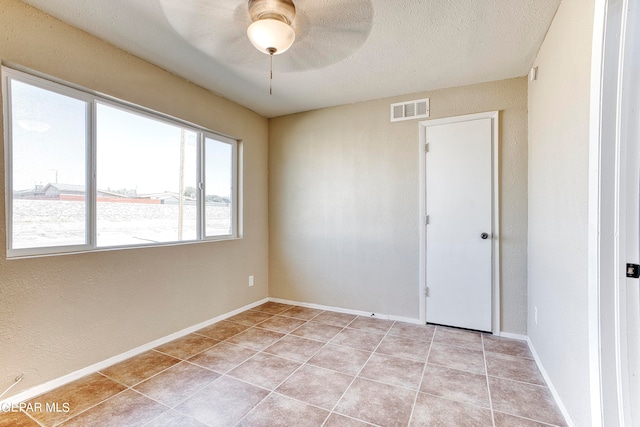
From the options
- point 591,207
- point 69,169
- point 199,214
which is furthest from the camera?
point 199,214

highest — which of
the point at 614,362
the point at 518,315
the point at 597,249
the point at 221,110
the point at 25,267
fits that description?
the point at 221,110

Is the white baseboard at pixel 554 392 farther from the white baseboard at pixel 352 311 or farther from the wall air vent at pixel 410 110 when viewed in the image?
the wall air vent at pixel 410 110

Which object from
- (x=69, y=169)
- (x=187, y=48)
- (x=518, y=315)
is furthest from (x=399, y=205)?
(x=69, y=169)

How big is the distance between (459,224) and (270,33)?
249 centimetres

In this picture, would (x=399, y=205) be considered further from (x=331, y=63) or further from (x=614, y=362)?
(x=614, y=362)

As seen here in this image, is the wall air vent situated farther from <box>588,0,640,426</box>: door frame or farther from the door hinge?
the door hinge

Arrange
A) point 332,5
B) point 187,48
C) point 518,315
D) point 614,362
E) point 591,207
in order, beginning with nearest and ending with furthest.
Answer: point 614,362
point 591,207
point 332,5
point 187,48
point 518,315

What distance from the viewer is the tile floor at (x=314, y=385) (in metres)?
1.66

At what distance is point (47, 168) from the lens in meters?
1.98

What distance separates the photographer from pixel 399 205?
325 centimetres

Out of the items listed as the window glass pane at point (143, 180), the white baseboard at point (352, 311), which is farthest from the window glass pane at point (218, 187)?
the white baseboard at point (352, 311)

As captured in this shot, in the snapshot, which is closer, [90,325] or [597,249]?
[597,249]

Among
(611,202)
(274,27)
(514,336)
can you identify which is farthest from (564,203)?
(274,27)

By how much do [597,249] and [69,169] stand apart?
320 centimetres
